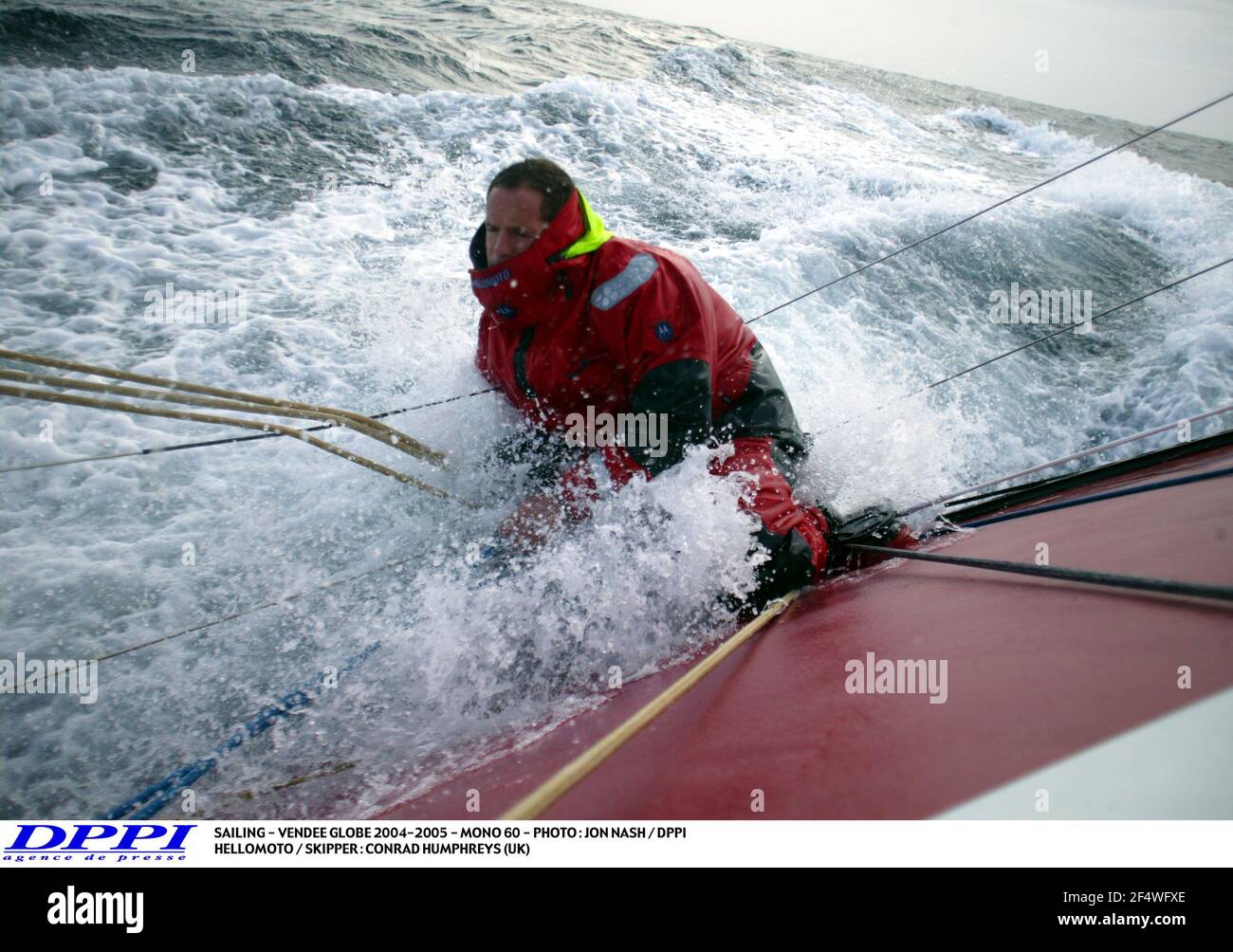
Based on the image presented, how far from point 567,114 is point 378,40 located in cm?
226

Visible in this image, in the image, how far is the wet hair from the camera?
183cm

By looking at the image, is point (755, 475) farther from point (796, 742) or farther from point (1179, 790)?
point (1179, 790)

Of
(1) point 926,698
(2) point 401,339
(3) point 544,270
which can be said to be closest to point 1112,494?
(1) point 926,698

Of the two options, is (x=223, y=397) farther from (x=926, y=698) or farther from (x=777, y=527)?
(x=926, y=698)

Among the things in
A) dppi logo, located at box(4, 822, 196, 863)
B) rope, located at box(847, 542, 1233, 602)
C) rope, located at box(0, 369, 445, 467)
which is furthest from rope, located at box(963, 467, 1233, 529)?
dppi logo, located at box(4, 822, 196, 863)

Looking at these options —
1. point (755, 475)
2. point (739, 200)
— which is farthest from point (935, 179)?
point (755, 475)

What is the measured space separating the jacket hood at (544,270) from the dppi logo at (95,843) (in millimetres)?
1367

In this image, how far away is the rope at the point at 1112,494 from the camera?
1637 mm

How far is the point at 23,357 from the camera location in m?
1.26

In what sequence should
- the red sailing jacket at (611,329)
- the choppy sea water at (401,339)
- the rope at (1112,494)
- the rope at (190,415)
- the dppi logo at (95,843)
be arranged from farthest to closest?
the red sailing jacket at (611,329)
the choppy sea water at (401,339)
the rope at (1112,494)
the rope at (190,415)
the dppi logo at (95,843)

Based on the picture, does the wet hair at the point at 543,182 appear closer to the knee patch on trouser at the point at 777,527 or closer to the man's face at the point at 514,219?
the man's face at the point at 514,219

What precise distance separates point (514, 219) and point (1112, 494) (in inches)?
66.4

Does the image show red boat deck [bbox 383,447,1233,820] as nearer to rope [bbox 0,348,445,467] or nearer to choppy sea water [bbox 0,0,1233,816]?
choppy sea water [bbox 0,0,1233,816]

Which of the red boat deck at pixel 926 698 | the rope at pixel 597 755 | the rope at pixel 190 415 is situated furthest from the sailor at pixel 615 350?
the rope at pixel 597 755
